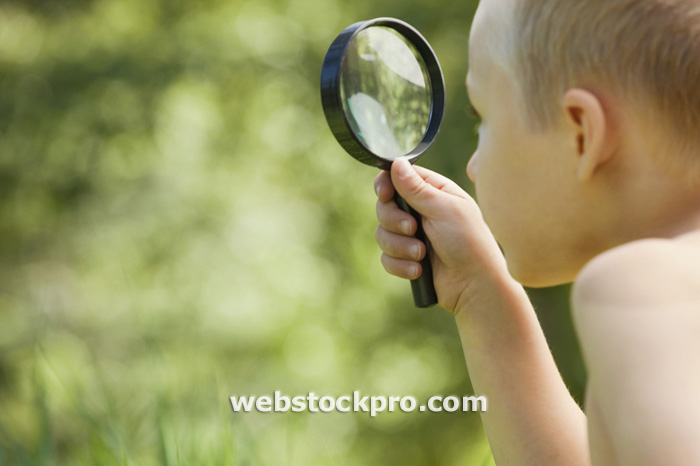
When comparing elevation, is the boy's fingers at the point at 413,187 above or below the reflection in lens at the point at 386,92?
below

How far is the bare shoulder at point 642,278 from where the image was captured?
72 centimetres

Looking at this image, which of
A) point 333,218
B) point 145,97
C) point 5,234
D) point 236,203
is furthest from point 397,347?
point 5,234

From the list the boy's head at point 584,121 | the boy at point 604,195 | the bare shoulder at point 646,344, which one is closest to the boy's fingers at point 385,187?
the boy at point 604,195

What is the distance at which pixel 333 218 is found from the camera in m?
4.95

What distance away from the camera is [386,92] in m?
1.49

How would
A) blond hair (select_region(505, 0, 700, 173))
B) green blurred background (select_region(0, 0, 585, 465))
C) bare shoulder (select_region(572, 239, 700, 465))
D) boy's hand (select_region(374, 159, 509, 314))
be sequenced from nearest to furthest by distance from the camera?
bare shoulder (select_region(572, 239, 700, 465)), blond hair (select_region(505, 0, 700, 173)), boy's hand (select_region(374, 159, 509, 314)), green blurred background (select_region(0, 0, 585, 465))

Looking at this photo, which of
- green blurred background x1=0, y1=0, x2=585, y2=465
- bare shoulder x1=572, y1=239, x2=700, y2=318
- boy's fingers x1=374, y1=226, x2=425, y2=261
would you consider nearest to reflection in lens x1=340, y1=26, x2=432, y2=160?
boy's fingers x1=374, y1=226, x2=425, y2=261

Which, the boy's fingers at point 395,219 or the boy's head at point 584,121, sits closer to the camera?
the boy's head at point 584,121

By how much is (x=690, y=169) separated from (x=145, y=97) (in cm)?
441

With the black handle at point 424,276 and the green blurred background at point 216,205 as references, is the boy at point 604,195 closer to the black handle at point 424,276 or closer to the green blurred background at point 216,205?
the black handle at point 424,276

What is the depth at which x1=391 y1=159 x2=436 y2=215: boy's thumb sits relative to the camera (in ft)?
4.52

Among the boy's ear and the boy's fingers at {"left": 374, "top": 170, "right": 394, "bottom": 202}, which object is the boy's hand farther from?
the boy's ear

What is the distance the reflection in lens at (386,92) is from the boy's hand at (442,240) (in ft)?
0.24

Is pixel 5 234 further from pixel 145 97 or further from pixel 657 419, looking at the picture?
pixel 657 419
